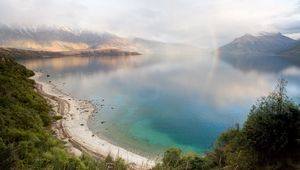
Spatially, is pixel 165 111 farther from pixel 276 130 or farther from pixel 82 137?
pixel 276 130

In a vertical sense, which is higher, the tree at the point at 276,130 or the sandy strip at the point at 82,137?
the tree at the point at 276,130

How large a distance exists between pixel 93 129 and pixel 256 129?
31.8 metres

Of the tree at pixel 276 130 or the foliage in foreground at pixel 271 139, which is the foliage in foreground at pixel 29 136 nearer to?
the foliage in foreground at pixel 271 139

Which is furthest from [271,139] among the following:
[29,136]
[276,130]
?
[29,136]

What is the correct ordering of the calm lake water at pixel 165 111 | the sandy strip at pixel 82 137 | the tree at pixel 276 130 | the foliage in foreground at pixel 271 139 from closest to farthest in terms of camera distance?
the foliage in foreground at pixel 271 139, the tree at pixel 276 130, the sandy strip at pixel 82 137, the calm lake water at pixel 165 111

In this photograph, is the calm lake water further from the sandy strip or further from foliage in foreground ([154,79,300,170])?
foliage in foreground ([154,79,300,170])

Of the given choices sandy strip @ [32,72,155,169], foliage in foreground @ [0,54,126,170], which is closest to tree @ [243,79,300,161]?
foliage in foreground @ [0,54,126,170]

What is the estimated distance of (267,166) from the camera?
14.9m

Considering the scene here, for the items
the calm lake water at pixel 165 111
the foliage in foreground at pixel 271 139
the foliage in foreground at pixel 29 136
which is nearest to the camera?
the foliage in foreground at pixel 271 139

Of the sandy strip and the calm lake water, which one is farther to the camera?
the calm lake water

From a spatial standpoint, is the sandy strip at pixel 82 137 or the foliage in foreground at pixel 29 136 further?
the sandy strip at pixel 82 137

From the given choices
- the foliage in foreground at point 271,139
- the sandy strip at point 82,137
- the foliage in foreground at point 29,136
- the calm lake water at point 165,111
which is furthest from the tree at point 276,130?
the calm lake water at point 165,111

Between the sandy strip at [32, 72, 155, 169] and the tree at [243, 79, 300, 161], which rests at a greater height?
the tree at [243, 79, 300, 161]

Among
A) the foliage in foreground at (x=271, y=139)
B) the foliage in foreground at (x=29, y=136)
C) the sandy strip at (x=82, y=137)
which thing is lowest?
the sandy strip at (x=82, y=137)
